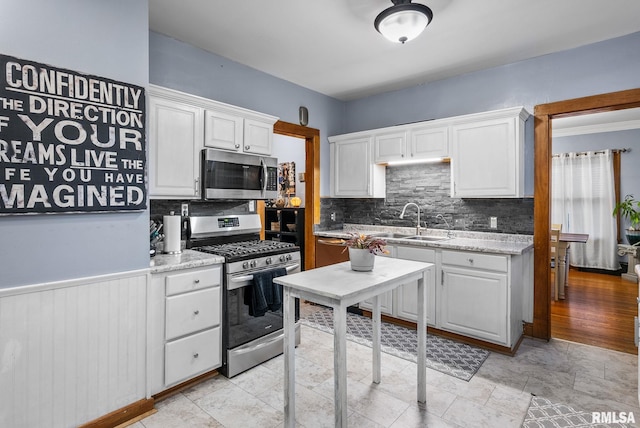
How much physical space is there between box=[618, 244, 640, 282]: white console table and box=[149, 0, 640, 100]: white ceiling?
4.24 meters

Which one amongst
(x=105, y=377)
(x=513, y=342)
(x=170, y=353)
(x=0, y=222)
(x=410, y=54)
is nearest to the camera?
(x=0, y=222)

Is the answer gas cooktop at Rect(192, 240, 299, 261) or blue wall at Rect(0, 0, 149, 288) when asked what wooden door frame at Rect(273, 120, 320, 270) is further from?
blue wall at Rect(0, 0, 149, 288)

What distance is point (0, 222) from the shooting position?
168 centimetres

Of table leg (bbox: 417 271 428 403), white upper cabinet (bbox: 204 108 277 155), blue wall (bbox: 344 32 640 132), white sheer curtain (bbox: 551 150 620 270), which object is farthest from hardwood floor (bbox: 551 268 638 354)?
white upper cabinet (bbox: 204 108 277 155)

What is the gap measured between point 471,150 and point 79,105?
3.27 metres

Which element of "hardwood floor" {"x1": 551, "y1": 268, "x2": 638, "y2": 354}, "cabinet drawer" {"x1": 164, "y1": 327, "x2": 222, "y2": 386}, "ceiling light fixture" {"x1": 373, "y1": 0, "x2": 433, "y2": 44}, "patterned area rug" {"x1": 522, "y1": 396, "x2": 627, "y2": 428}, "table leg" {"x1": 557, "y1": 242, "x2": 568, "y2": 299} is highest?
"ceiling light fixture" {"x1": 373, "y1": 0, "x2": 433, "y2": 44}

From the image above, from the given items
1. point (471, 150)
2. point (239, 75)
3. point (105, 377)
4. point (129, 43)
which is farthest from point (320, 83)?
point (105, 377)

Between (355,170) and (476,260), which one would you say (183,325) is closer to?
(476,260)

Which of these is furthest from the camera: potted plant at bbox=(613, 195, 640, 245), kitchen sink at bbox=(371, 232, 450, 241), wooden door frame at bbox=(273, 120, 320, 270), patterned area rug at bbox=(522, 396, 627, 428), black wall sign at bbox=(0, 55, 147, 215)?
potted plant at bbox=(613, 195, 640, 245)

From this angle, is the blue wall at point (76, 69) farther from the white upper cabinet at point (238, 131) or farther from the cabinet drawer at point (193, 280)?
the white upper cabinet at point (238, 131)

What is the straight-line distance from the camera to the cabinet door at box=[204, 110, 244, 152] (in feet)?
9.41

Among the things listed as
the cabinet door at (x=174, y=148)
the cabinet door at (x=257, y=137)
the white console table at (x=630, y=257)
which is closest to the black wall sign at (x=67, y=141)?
the cabinet door at (x=174, y=148)

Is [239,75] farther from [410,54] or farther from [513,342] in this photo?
[513,342]

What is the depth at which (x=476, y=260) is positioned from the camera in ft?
10.2
